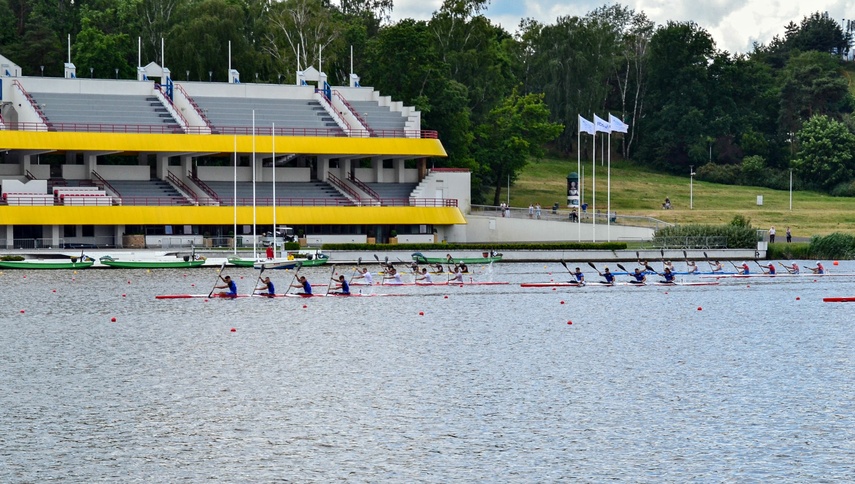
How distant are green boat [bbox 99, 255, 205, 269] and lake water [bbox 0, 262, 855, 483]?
54.2 feet

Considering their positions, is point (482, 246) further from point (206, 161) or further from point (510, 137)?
point (510, 137)

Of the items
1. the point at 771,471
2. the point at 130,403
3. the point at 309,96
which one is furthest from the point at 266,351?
the point at 309,96

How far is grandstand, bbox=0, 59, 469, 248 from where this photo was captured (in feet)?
290

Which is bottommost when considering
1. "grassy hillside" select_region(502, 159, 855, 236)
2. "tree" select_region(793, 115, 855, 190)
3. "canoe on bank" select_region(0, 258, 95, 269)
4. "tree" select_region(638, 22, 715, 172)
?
"canoe on bank" select_region(0, 258, 95, 269)

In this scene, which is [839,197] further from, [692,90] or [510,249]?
[510,249]

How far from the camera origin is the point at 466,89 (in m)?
113

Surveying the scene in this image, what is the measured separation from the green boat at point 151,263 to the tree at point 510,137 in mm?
39778

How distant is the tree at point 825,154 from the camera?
134375 mm

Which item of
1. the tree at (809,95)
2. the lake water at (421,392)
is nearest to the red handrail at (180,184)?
the lake water at (421,392)

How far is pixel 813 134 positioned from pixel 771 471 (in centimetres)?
11669

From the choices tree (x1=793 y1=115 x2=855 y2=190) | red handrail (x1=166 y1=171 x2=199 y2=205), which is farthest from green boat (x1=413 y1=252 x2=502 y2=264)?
tree (x1=793 y1=115 x2=855 y2=190)

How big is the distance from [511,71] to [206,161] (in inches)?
1907

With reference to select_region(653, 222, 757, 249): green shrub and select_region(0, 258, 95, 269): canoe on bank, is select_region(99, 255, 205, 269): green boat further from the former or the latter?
select_region(653, 222, 757, 249): green shrub

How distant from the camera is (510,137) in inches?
4488
